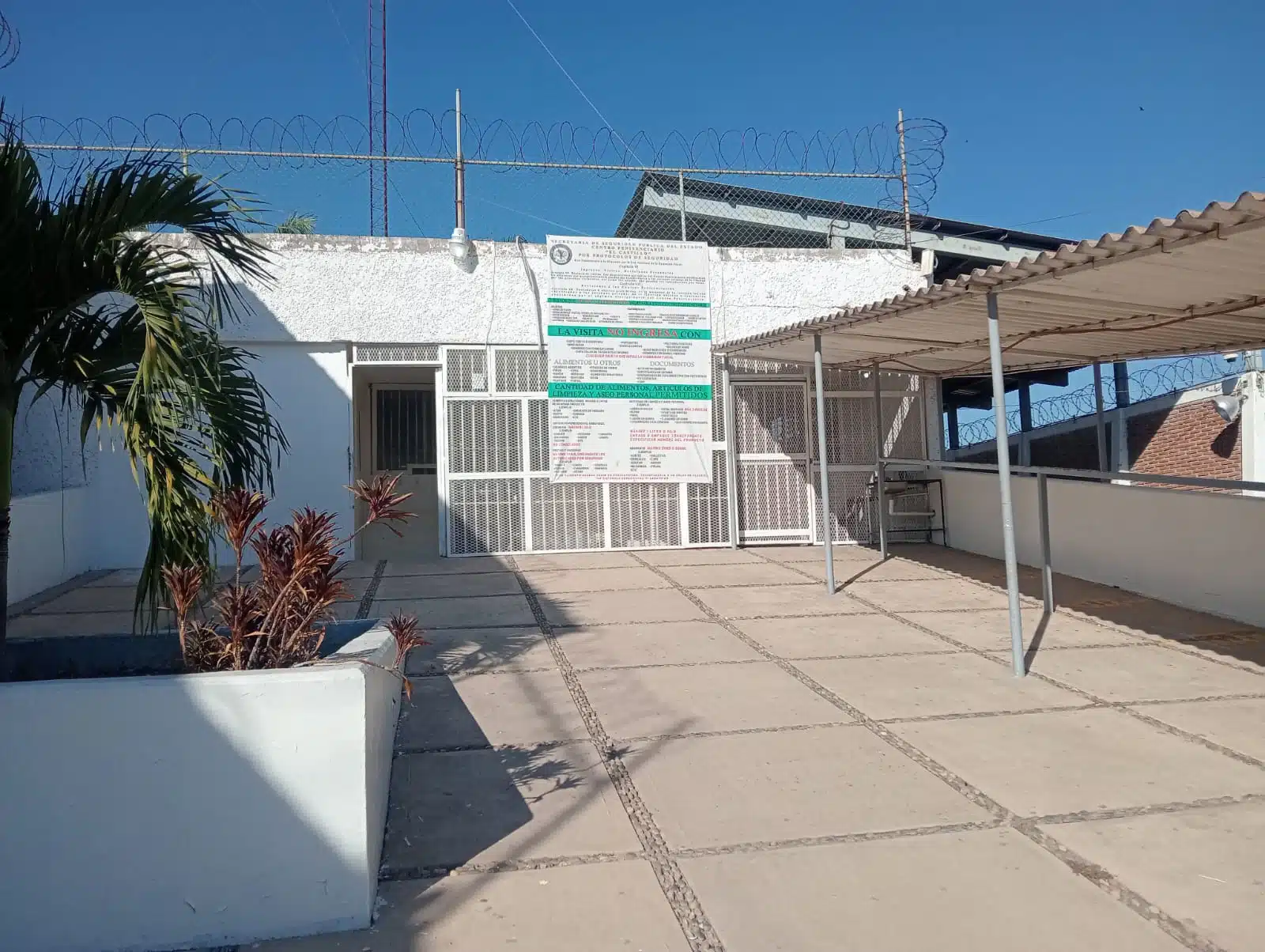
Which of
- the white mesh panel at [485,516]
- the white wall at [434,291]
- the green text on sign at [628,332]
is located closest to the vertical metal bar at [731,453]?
the green text on sign at [628,332]

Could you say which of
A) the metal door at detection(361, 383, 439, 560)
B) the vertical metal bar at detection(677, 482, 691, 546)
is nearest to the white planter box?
the vertical metal bar at detection(677, 482, 691, 546)

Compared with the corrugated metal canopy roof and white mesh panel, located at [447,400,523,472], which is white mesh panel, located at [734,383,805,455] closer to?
the corrugated metal canopy roof

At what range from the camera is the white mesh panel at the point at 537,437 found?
970 cm

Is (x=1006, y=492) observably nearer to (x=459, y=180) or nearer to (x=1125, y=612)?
(x=1125, y=612)


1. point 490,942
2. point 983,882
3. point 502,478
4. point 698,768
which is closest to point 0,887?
point 490,942

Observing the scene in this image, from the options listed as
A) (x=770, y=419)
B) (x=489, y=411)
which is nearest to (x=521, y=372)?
(x=489, y=411)

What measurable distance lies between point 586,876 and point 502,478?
23.2 feet

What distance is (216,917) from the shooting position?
2.47 meters

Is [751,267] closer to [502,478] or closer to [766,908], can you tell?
[502,478]

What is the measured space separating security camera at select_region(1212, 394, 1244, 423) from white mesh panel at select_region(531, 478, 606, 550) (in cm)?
827

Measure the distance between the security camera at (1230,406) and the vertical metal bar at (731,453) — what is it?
265 inches

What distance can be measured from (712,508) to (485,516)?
2448mm

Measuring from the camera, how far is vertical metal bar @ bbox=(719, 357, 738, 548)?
10.0 metres

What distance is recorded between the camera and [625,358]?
9719 mm
